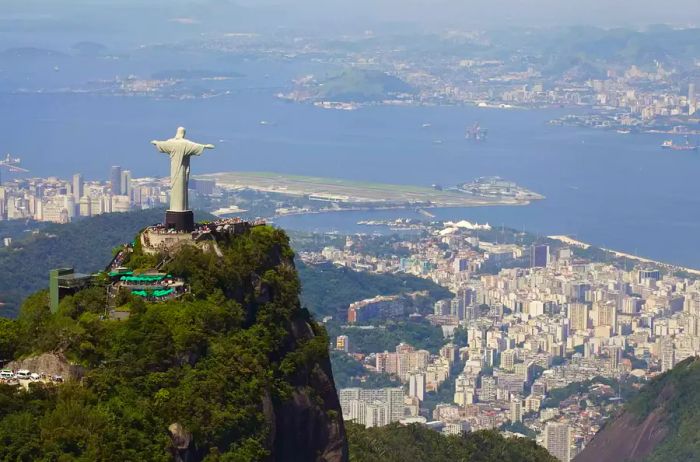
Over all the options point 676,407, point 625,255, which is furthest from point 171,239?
point 625,255

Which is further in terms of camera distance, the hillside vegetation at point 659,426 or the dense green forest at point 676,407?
the hillside vegetation at point 659,426

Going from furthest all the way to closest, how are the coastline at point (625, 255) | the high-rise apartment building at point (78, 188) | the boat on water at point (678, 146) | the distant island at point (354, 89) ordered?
the distant island at point (354, 89) → the boat on water at point (678, 146) → the high-rise apartment building at point (78, 188) → the coastline at point (625, 255)

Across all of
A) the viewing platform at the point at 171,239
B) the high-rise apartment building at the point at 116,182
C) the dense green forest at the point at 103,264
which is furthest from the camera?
the high-rise apartment building at the point at 116,182

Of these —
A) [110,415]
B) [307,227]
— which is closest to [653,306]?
[307,227]

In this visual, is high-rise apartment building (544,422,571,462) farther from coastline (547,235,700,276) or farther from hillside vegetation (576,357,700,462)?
coastline (547,235,700,276)

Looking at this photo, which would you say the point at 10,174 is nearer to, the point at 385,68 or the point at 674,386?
the point at 674,386

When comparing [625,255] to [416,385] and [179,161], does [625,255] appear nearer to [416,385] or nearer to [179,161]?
[416,385]

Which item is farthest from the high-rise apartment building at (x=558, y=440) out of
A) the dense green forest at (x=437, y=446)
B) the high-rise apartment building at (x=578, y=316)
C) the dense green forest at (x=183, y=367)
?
the dense green forest at (x=183, y=367)

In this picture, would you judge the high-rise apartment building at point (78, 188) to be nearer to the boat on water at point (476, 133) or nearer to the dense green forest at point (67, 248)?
the dense green forest at point (67, 248)

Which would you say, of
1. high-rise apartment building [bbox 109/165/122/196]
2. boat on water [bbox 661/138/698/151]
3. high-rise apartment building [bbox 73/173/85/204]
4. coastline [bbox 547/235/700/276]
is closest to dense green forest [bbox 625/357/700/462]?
coastline [bbox 547/235/700/276]

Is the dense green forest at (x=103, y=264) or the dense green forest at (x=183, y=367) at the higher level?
the dense green forest at (x=183, y=367)

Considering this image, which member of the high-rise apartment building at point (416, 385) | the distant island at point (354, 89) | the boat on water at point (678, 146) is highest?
the distant island at point (354, 89)
